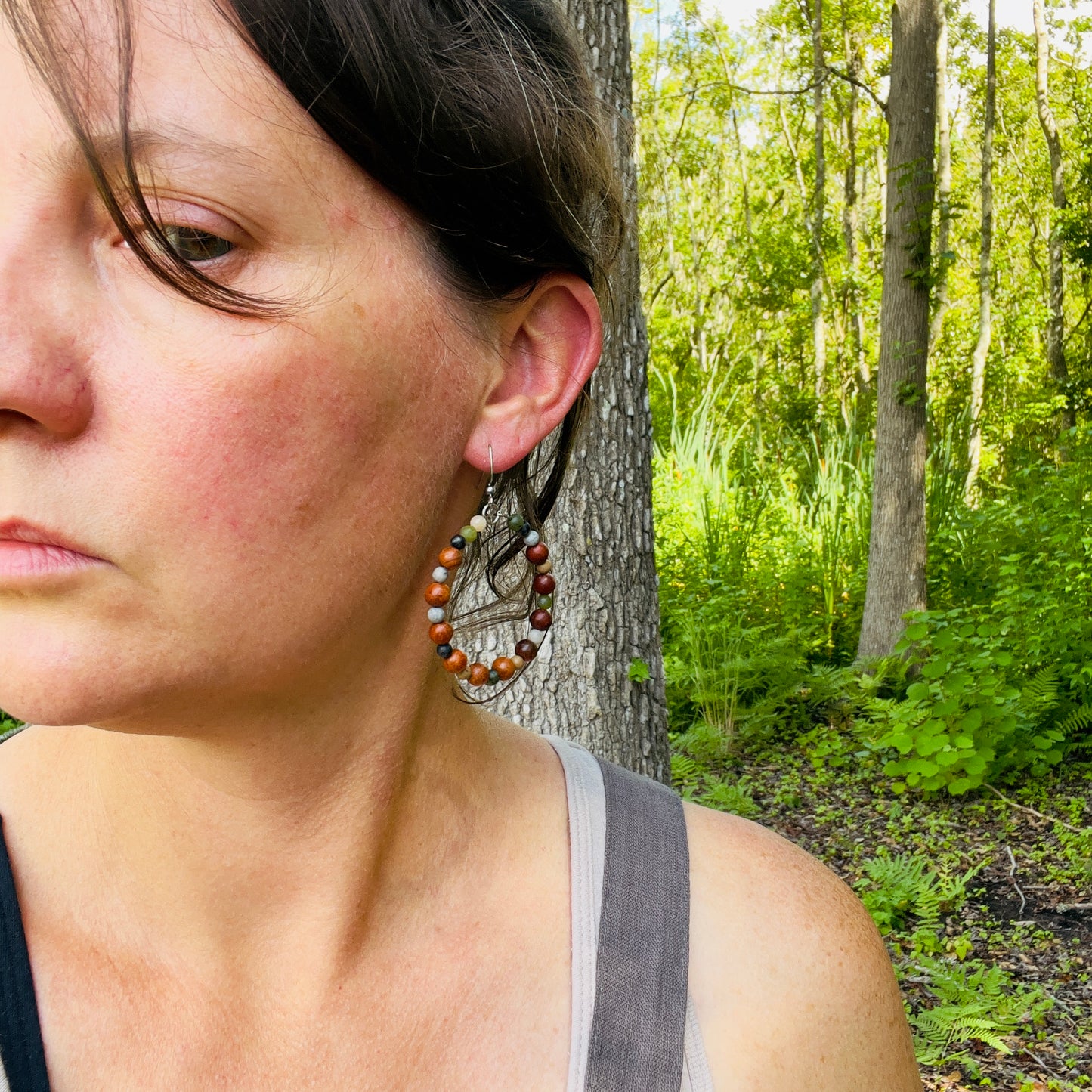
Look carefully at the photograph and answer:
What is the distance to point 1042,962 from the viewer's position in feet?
12.4

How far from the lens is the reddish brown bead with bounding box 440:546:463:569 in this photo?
1.28 metres

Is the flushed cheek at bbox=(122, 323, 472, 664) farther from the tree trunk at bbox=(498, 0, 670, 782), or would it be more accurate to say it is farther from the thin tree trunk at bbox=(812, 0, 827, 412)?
the thin tree trunk at bbox=(812, 0, 827, 412)

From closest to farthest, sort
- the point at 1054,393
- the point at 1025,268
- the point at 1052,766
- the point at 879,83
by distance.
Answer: the point at 1052,766 < the point at 1054,393 < the point at 879,83 < the point at 1025,268

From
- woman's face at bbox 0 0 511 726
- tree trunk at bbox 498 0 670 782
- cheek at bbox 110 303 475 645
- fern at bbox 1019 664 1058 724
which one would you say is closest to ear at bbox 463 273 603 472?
cheek at bbox 110 303 475 645

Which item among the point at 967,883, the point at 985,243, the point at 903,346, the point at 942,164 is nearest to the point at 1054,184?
the point at 985,243

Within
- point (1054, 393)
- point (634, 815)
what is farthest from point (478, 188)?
point (1054, 393)

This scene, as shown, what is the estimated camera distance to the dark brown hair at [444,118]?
95 centimetres

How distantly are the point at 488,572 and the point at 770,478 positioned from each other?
796 centimetres

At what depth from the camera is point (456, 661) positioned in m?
1.30

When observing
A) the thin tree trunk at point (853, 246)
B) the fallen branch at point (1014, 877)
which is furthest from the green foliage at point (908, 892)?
the thin tree trunk at point (853, 246)

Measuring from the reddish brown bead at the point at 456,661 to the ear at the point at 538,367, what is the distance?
0.79 ft

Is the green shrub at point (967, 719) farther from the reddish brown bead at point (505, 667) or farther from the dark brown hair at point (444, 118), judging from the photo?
the dark brown hair at point (444, 118)

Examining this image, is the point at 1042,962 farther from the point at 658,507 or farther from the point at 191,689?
the point at 658,507

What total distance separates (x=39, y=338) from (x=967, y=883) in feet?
14.5
